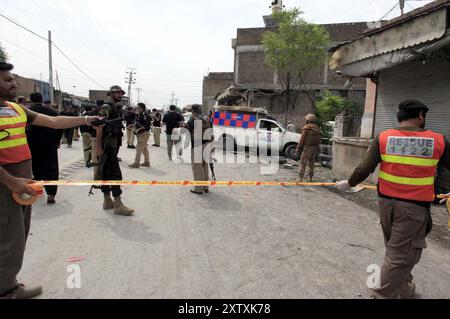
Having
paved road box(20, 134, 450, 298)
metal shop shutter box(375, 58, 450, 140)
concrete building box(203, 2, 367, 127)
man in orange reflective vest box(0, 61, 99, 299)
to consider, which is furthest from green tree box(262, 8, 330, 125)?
man in orange reflective vest box(0, 61, 99, 299)

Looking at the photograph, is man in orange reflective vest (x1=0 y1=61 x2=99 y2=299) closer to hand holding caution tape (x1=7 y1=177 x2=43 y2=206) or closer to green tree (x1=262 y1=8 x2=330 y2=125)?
hand holding caution tape (x1=7 y1=177 x2=43 y2=206)

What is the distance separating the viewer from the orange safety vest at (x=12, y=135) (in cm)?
247

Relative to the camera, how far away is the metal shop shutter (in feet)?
23.6

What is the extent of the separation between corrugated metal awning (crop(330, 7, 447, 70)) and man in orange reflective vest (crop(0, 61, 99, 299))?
6492mm

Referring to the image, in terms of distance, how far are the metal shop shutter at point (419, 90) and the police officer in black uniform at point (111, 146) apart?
686 cm

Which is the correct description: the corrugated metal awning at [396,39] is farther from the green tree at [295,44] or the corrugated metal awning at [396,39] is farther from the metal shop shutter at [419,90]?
the green tree at [295,44]

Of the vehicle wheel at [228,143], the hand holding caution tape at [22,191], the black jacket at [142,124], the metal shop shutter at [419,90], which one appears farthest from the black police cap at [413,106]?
the vehicle wheel at [228,143]

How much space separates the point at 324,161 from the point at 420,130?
30.6 feet

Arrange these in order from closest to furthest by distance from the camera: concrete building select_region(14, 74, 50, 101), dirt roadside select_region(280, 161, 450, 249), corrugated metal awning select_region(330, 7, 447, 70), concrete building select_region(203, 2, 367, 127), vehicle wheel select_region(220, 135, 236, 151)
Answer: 1. dirt roadside select_region(280, 161, 450, 249)
2. corrugated metal awning select_region(330, 7, 447, 70)
3. vehicle wheel select_region(220, 135, 236, 151)
4. concrete building select_region(203, 2, 367, 127)
5. concrete building select_region(14, 74, 50, 101)

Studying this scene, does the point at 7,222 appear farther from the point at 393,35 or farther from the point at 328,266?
the point at 393,35

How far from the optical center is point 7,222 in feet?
8.07

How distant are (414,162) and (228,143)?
11.9 meters

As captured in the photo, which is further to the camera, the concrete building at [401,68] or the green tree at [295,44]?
the green tree at [295,44]

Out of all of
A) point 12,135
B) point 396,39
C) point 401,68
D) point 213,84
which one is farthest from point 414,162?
point 213,84
